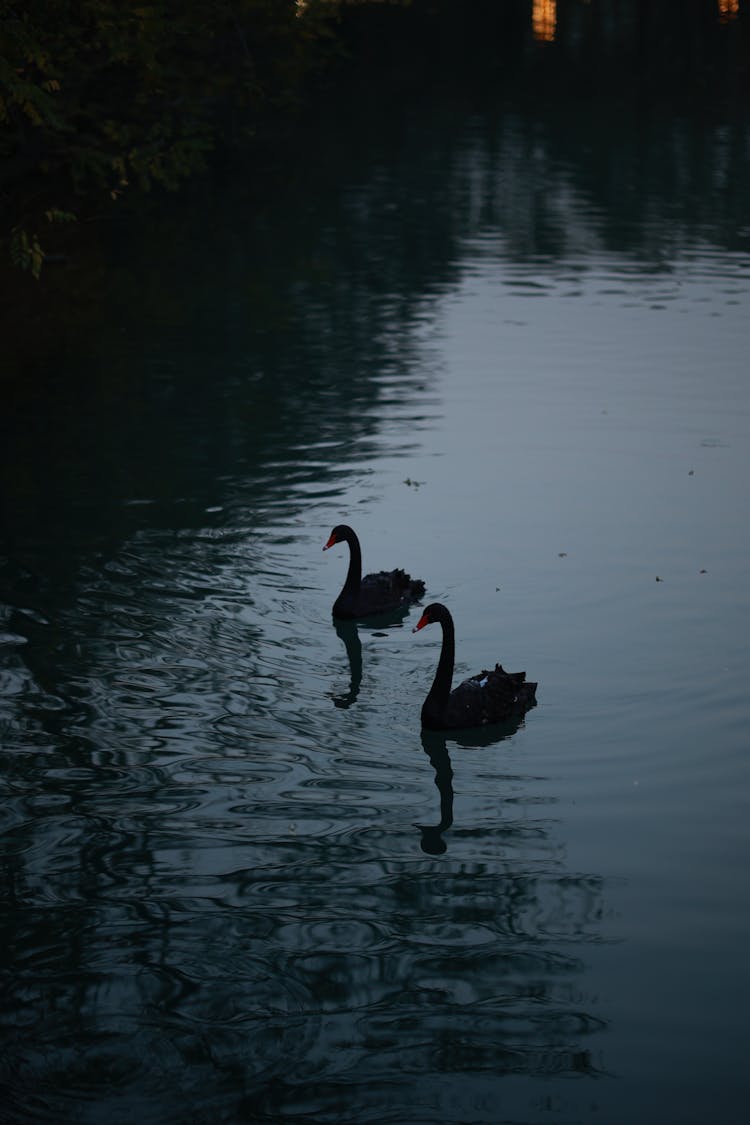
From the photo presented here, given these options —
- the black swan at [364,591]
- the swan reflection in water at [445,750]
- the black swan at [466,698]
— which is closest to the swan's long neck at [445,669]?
the black swan at [466,698]

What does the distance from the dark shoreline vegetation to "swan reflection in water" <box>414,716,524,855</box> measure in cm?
645

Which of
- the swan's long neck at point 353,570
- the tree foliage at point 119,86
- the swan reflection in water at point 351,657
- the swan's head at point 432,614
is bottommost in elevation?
the swan reflection in water at point 351,657

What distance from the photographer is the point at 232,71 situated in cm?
3644

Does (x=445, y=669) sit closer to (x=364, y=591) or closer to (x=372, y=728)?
(x=372, y=728)

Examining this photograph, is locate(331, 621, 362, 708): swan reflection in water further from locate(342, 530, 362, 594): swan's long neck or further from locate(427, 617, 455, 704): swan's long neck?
locate(427, 617, 455, 704): swan's long neck

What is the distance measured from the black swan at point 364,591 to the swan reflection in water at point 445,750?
82.5 inches

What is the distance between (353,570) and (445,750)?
2.62 meters

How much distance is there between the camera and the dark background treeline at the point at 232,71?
2186 cm

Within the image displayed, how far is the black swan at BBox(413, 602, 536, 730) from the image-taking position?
11641 mm

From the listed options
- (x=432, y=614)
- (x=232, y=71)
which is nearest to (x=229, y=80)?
(x=232, y=71)

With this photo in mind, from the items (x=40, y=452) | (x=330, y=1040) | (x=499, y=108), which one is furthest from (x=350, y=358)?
(x=499, y=108)

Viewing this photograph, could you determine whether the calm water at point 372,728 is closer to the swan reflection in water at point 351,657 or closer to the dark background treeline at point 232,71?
the swan reflection in water at point 351,657

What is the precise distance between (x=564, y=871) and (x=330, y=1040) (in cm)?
224

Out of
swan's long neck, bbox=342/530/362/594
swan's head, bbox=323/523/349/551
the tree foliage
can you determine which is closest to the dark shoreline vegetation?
the tree foliage
